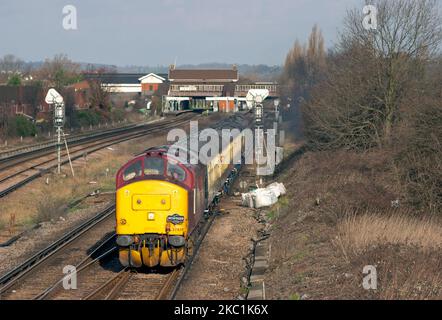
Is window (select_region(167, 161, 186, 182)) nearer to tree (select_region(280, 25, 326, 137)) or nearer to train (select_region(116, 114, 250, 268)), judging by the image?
train (select_region(116, 114, 250, 268))

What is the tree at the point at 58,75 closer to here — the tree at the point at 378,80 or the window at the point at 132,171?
the tree at the point at 378,80

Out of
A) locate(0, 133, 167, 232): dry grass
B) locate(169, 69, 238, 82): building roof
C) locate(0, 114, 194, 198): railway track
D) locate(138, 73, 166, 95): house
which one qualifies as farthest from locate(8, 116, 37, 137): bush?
locate(138, 73, 166, 95): house

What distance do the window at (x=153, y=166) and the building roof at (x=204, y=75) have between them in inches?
4264

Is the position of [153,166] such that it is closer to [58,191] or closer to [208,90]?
[58,191]

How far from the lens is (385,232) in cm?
1809

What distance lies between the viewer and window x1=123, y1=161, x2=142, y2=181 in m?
17.6

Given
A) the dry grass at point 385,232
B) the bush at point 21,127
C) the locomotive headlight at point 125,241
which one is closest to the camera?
the dry grass at point 385,232

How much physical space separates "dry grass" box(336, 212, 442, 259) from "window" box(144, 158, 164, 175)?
5.09m

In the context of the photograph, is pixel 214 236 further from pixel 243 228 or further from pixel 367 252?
pixel 367 252

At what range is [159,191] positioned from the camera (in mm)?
17344

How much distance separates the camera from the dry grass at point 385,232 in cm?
1692

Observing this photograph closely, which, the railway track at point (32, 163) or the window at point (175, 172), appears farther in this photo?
the railway track at point (32, 163)

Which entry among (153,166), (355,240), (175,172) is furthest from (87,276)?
(355,240)

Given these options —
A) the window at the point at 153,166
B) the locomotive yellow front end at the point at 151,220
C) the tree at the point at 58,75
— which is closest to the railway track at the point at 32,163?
the locomotive yellow front end at the point at 151,220
